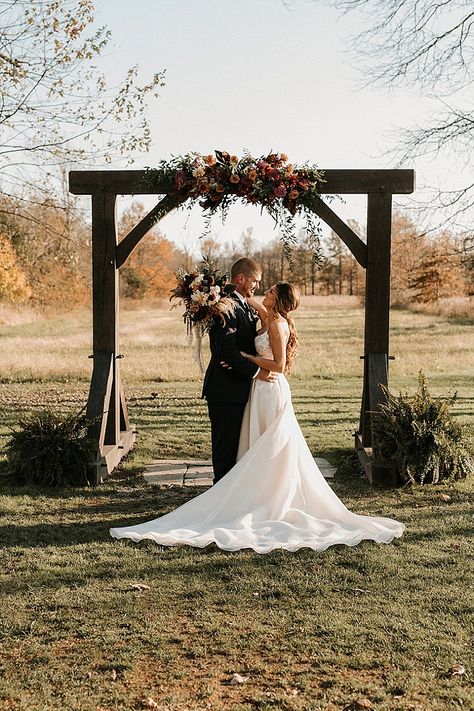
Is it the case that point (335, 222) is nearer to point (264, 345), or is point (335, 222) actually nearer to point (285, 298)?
point (285, 298)

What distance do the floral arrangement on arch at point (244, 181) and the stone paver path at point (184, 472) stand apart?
2.56 meters

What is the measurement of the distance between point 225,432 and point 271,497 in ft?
2.62

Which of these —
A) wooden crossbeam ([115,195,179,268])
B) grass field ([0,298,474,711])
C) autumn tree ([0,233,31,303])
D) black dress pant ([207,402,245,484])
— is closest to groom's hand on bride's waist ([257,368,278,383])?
black dress pant ([207,402,245,484])

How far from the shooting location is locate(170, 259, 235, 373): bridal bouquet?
6.79 metres

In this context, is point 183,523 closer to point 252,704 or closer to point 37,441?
point 37,441

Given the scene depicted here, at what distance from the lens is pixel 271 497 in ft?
21.5

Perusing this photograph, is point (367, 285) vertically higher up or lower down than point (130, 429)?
higher up

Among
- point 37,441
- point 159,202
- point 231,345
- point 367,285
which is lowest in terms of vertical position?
point 37,441

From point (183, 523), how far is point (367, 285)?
11.2ft

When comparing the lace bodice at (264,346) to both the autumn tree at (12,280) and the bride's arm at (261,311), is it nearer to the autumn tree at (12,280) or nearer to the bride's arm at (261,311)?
the bride's arm at (261,311)

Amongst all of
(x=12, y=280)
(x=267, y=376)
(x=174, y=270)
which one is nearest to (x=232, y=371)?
(x=267, y=376)

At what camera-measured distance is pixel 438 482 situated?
26.2ft

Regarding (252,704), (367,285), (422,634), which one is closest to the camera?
(252,704)

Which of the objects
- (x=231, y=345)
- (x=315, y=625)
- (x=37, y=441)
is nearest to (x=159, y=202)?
(x=231, y=345)
